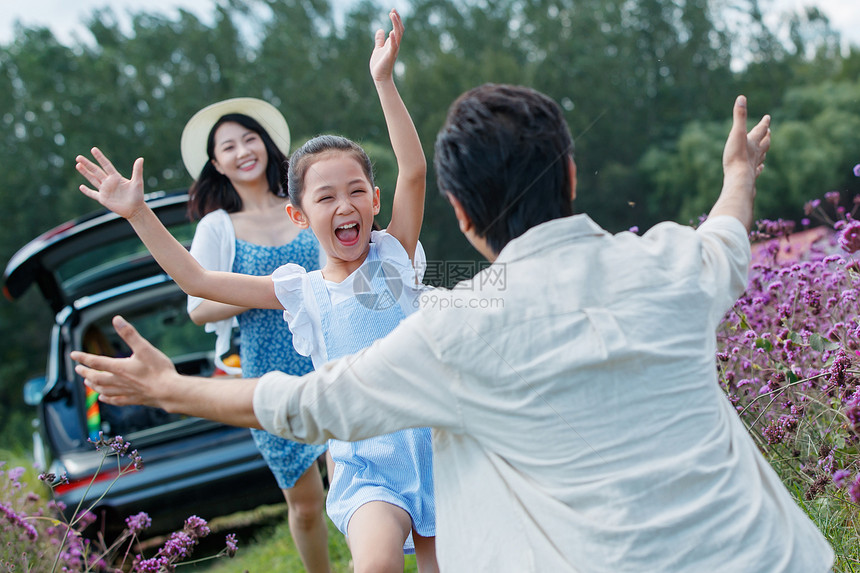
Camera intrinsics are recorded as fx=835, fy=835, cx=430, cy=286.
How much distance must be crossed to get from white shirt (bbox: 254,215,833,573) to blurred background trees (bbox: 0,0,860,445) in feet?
50.3

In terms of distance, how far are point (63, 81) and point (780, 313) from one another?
22.2m

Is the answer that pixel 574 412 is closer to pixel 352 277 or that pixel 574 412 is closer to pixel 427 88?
pixel 352 277

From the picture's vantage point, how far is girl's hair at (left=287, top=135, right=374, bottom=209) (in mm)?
2307

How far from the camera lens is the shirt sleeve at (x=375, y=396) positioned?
1392mm

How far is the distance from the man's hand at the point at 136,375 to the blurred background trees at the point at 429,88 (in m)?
15.2

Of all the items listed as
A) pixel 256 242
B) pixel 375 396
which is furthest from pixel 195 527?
pixel 375 396

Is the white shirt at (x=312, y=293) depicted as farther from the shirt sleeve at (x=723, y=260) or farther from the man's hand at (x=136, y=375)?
the shirt sleeve at (x=723, y=260)

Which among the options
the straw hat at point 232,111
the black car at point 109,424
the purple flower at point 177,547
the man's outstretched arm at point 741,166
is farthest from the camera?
the black car at point 109,424

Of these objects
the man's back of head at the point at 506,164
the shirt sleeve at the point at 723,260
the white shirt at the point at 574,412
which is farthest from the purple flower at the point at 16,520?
the shirt sleeve at the point at 723,260

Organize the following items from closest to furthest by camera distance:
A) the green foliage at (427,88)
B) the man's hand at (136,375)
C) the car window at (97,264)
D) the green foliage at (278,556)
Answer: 1. the man's hand at (136,375)
2. the green foliage at (278,556)
3. the car window at (97,264)
4. the green foliage at (427,88)

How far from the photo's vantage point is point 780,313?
2.50m

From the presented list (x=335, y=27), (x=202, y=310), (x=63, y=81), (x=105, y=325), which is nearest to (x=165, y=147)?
(x=63, y=81)

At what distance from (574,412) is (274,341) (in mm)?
1862

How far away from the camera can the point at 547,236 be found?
1.44m
